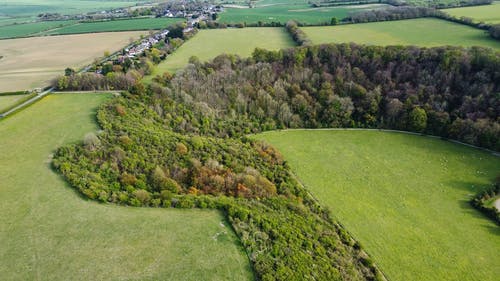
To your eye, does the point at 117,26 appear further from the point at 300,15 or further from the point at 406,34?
the point at 406,34

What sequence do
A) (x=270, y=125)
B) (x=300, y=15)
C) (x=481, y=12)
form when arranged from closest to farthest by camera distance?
1. (x=270, y=125)
2. (x=481, y=12)
3. (x=300, y=15)

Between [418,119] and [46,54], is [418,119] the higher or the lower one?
the lower one

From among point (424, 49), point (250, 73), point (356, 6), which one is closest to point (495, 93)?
point (424, 49)

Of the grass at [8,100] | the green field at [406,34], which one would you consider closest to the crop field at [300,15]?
the green field at [406,34]

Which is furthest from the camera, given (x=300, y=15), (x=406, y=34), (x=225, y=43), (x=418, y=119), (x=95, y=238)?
(x=300, y=15)

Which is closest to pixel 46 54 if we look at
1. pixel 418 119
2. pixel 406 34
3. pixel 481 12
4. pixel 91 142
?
pixel 91 142

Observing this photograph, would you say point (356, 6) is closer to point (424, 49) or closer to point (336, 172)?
point (424, 49)

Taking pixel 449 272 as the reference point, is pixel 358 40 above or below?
above
